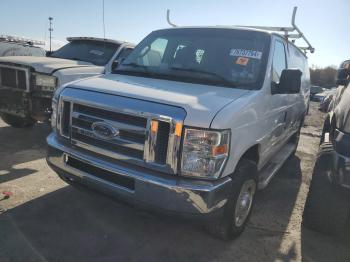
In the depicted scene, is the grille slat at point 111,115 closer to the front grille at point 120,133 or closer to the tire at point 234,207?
the front grille at point 120,133

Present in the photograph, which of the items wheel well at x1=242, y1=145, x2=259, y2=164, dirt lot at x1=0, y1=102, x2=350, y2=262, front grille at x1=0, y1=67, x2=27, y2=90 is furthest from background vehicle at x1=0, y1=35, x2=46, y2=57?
wheel well at x1=242, y1=145, x2=259, y2=164

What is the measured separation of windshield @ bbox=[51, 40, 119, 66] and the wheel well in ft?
13.9

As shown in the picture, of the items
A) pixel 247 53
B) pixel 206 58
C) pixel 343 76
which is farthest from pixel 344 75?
pixel 206 58

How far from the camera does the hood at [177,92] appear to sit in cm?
282

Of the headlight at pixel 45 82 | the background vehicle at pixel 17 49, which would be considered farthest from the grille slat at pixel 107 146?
the background vehicle at pixel 17 49

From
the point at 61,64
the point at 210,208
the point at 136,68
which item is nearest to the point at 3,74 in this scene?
the point at 61,64

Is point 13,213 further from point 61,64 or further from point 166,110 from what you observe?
point 61,64

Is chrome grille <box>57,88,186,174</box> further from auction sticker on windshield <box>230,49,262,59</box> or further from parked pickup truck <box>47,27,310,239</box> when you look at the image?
auction sticker on windshield <box>230,49,262,59</box>

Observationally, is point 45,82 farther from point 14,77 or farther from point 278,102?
point 278,102

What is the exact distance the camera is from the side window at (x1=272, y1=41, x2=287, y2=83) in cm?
405

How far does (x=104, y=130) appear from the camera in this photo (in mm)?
3109

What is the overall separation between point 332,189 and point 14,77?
199 inches

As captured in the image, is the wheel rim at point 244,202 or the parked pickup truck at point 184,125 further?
the wheel rim at point 244,202

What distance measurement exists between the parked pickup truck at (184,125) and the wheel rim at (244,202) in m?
0.01
